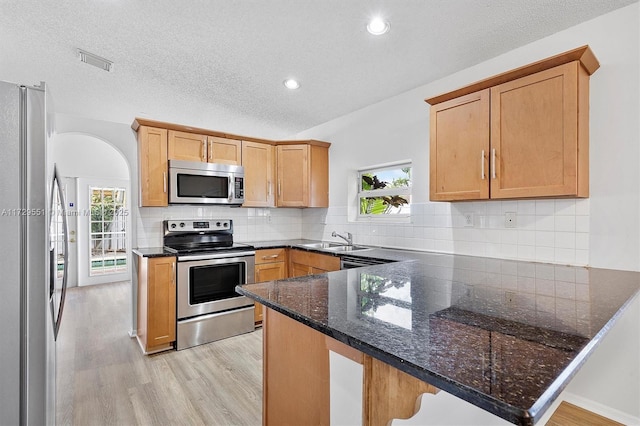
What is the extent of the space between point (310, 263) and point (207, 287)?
1.00 meters

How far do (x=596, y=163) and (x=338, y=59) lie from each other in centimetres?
182

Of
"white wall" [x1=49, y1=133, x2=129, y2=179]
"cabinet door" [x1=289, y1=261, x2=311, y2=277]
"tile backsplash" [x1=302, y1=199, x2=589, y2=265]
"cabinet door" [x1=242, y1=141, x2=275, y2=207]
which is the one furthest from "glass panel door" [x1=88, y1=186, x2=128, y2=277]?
"tile backsplash" [x1=302, y1=199, x2=589, y2=265]

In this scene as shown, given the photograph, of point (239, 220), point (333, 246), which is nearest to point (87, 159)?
point (239, 220)

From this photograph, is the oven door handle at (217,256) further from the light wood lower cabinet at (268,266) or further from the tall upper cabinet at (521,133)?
the tall upper cabinet at (521,133)

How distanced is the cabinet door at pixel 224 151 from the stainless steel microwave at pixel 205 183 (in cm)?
12

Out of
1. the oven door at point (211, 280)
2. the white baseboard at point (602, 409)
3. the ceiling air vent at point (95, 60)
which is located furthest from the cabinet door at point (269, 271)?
the white baseboard at point (602, 409)

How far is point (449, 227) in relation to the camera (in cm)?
264

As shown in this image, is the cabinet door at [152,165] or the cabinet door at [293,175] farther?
the cabinet door at [293,175]

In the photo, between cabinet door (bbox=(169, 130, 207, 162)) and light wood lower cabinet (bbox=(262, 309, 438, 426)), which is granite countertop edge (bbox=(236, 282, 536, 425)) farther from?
cabinet door (bbox=(169, 130, 207, 162))

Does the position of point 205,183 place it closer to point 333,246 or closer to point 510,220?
point 333,246

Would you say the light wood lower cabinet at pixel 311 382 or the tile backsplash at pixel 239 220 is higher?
the tile backsplash at pixel 239 220

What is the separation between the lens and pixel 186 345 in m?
2.83

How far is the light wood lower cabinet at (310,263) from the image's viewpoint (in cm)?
286

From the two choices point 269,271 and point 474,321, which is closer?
point 474,321
